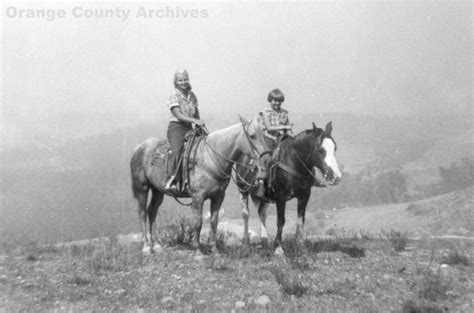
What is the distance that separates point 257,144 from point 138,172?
342cm

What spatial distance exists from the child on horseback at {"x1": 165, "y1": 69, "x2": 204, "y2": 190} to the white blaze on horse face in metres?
2.33

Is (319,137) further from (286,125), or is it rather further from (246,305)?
(246,305)

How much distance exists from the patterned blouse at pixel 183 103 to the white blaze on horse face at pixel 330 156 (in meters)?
2.65

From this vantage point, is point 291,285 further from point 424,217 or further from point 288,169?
point 424,217

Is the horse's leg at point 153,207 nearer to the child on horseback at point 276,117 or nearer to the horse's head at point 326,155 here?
the child on horseback at point 276,117

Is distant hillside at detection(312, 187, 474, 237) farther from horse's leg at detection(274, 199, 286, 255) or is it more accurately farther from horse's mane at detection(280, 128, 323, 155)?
horse's mane at detection(280, 128, 323, 155)

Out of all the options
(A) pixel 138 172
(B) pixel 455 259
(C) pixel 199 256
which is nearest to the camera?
(B) pixel 455 259

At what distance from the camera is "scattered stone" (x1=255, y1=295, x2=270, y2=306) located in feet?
15.3

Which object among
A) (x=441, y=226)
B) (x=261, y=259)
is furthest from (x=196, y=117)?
(x=441, y=226)

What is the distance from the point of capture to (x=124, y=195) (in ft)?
143

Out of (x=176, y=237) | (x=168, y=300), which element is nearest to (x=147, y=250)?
(x=176, y=237)

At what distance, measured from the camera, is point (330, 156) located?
622 cm

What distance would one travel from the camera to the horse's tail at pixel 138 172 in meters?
8.18

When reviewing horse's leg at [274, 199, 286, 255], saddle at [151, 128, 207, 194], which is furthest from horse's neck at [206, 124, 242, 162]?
horse's leg at [274, 199, 286, 255]
